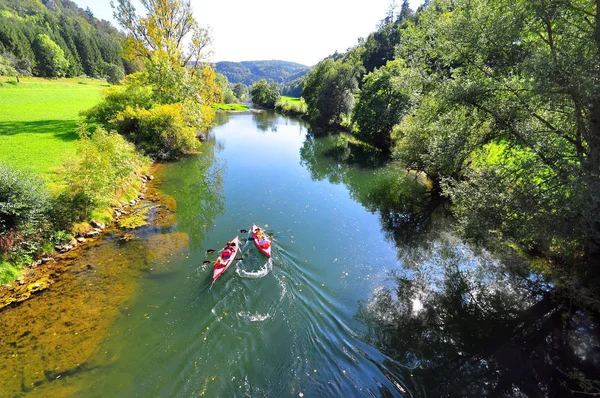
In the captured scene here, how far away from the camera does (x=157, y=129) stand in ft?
90.9

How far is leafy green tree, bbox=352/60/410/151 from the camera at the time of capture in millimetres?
35603

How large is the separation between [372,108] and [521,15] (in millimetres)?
29168

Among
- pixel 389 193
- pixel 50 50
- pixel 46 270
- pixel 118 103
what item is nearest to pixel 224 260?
pixel 46 270

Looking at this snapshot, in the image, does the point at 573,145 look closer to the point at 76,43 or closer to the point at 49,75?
the point at 49,75

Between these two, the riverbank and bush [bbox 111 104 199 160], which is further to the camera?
bush [bbox 111 104 199 160]

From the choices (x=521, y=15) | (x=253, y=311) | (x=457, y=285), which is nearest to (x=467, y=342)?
(x=457, y=285)

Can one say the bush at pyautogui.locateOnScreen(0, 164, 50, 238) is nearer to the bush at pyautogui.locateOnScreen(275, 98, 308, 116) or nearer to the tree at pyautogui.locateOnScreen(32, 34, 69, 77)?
the bush at pyautogui.locateOnScreen(275, 98, 308, 116)

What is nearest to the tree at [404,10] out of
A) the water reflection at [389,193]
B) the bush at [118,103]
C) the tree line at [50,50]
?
the water reflection at [389,193]

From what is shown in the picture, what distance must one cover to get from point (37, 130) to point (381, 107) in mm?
36578

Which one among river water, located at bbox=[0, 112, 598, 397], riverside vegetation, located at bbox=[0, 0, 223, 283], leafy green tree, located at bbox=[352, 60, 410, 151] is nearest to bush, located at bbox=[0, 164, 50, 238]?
riverside vegetation, located at bbox=[0, 0, 223, 283]

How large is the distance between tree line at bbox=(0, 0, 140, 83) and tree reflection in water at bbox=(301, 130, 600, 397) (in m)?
63.9

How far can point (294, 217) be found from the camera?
1819 cm

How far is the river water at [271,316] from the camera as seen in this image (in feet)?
25.3

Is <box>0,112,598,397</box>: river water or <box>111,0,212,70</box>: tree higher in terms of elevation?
<box>111,0,212,70</box>: tree
